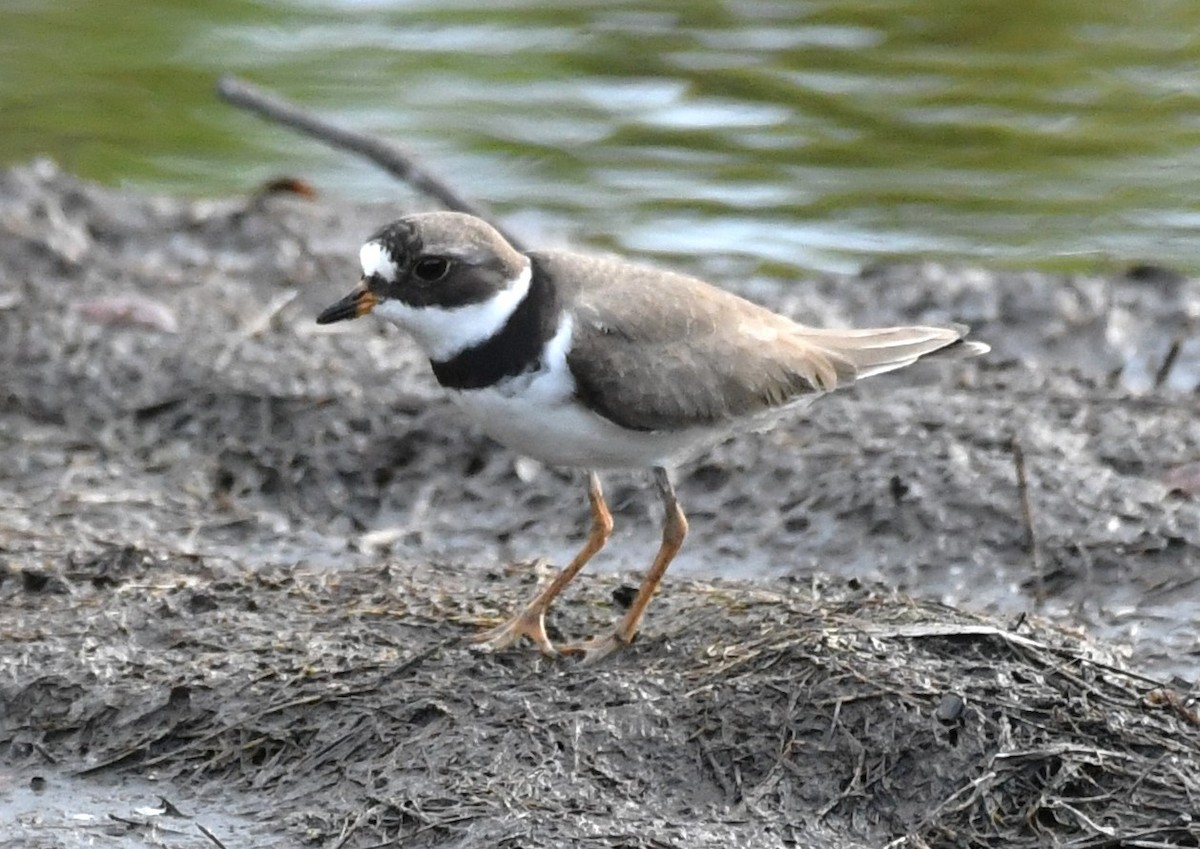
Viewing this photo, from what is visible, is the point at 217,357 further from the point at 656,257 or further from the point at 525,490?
the point at 656,257

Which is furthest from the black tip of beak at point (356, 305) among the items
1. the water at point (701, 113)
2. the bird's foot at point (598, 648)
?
the water at point (701, 113)

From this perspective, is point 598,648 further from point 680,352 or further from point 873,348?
point 873,348

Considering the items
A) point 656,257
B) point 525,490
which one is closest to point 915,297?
point 656,257

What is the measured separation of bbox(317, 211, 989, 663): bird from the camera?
5812mm

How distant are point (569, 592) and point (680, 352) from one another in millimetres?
987

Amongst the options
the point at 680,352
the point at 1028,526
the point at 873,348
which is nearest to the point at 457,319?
the point at 680,352

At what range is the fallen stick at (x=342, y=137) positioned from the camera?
10.4 metres

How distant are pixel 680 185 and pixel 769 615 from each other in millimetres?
6630

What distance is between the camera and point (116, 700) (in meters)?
5.72

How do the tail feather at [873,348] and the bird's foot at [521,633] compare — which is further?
the tail feather at [873,348]

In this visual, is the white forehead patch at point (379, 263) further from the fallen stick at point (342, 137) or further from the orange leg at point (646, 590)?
the fallen stick at point (342, 137)

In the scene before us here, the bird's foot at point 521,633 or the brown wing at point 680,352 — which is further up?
the brown wing at point 680,352

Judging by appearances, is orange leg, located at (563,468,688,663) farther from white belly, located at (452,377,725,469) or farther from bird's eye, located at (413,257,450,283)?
bird's eye, located at (413,257,450,283)

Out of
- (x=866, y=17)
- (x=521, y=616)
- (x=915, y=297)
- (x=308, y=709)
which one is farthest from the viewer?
(x=866, y=17)
